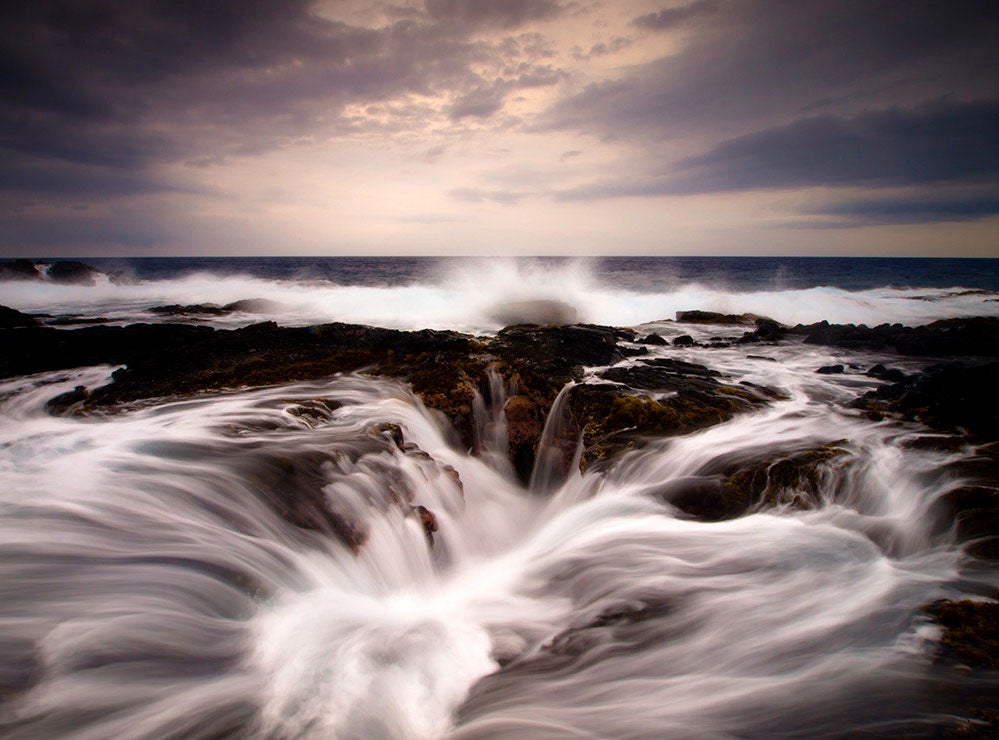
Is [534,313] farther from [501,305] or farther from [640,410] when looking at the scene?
[640,410]

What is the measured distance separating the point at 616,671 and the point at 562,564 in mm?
1462

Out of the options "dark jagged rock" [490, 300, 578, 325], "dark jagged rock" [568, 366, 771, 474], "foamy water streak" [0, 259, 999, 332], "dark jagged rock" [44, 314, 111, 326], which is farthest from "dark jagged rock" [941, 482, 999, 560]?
"dark jagged rock" [44, 314, 111, 326]

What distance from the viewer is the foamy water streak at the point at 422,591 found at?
2.73 m

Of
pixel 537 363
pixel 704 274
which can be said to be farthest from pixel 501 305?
pixel 704 274

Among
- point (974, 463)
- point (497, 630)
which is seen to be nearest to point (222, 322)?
point (497, 630)

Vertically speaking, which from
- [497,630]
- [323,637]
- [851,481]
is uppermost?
[851,481]

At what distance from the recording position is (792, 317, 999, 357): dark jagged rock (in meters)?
12.5

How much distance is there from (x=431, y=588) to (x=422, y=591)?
109mm

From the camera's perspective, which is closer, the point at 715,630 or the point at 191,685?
the point at 191,685

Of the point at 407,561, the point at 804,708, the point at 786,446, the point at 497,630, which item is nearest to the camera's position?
the point at 804,708

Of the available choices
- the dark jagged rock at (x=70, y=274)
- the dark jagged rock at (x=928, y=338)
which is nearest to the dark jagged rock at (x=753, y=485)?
the dark jagged rock at (x=928, y=338)

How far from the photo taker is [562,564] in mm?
4609

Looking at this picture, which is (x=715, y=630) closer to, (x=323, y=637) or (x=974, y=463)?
(x=323, y=637)

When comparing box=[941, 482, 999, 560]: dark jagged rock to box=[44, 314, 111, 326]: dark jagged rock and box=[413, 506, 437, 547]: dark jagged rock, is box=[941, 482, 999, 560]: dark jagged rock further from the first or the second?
box=[44, 314, 111, 326]: dark jagged rock
